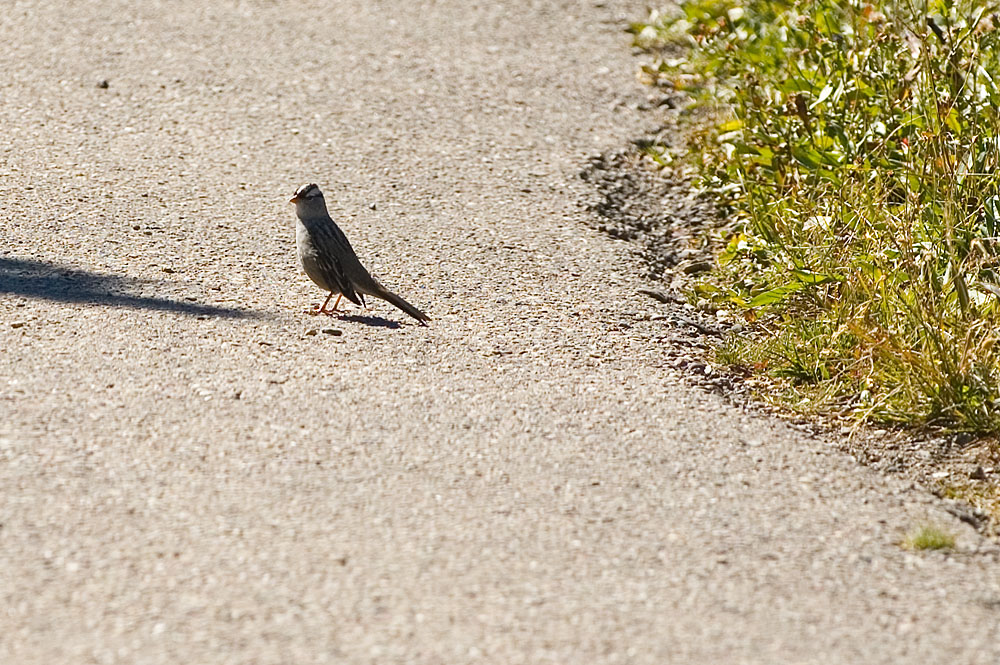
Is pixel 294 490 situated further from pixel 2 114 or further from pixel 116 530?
pixel 2 114

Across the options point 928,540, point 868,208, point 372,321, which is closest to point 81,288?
point 372,321

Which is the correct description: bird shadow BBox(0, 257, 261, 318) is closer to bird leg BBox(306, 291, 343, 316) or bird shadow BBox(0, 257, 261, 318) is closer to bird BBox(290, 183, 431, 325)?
bird leg BBox(306, 291, 343, 316)

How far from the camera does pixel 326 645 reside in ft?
12.6

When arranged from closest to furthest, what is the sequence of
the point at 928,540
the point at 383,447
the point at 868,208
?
the point at 928,540 < the point at 383,447 < the point at 868,208

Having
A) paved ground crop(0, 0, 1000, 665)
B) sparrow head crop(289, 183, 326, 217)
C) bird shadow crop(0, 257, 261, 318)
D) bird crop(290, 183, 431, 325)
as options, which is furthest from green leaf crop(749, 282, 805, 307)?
bird shadow crop(0, 257, 261, 318)

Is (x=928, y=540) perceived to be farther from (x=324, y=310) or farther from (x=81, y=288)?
(x=81, y=288)

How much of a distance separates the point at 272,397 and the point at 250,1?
25.3 feet

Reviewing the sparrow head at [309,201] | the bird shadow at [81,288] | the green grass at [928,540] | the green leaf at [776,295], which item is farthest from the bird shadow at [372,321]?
the green grass at [928,540]

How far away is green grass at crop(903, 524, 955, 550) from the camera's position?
4691 millimetres

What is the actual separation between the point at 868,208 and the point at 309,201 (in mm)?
2891

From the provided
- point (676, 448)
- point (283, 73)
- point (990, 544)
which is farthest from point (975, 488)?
point (283, 73)

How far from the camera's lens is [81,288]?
21.7 ft

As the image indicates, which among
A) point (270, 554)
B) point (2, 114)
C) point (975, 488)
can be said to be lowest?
point (2, 114)

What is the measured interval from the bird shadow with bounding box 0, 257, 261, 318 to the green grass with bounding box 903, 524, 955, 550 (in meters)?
3.25
